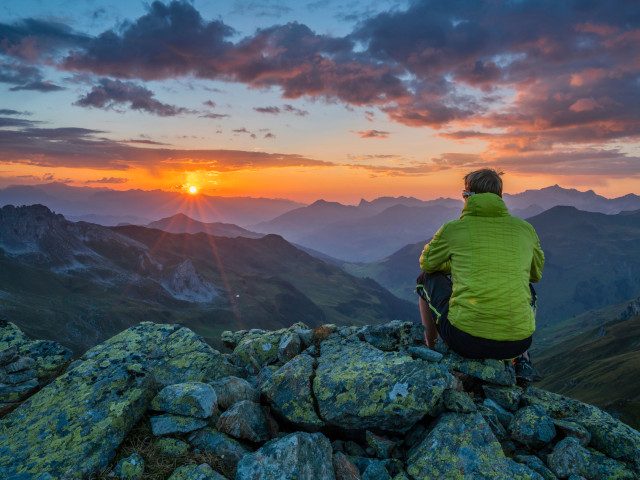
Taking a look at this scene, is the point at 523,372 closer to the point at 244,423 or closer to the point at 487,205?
the point at 487,205

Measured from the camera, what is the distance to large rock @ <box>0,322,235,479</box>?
7.84 metres

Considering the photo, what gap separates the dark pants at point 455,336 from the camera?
959 cm

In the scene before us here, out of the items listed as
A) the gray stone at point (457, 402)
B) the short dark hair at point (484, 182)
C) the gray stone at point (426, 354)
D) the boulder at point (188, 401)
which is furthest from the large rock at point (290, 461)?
the short dark hair at point (484, 182)

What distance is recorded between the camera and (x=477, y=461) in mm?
8133

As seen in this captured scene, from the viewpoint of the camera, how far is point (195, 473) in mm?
7539

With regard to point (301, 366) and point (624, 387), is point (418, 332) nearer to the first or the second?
point (301, 366)

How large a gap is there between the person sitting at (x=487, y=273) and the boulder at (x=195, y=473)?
6.14 metres

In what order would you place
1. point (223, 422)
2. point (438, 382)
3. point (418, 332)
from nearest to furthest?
point (223, 422)
point (438, 382)
point (418, 332)

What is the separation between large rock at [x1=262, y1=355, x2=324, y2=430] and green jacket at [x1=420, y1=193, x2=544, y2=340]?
3.93 meters

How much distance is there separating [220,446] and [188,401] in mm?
1327

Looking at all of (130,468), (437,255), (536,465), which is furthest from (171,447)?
(536,465)

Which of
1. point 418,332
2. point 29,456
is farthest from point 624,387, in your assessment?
point 29,456

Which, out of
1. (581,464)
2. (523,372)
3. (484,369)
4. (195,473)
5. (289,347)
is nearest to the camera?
(195,473)

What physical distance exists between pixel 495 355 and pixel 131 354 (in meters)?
10.2
